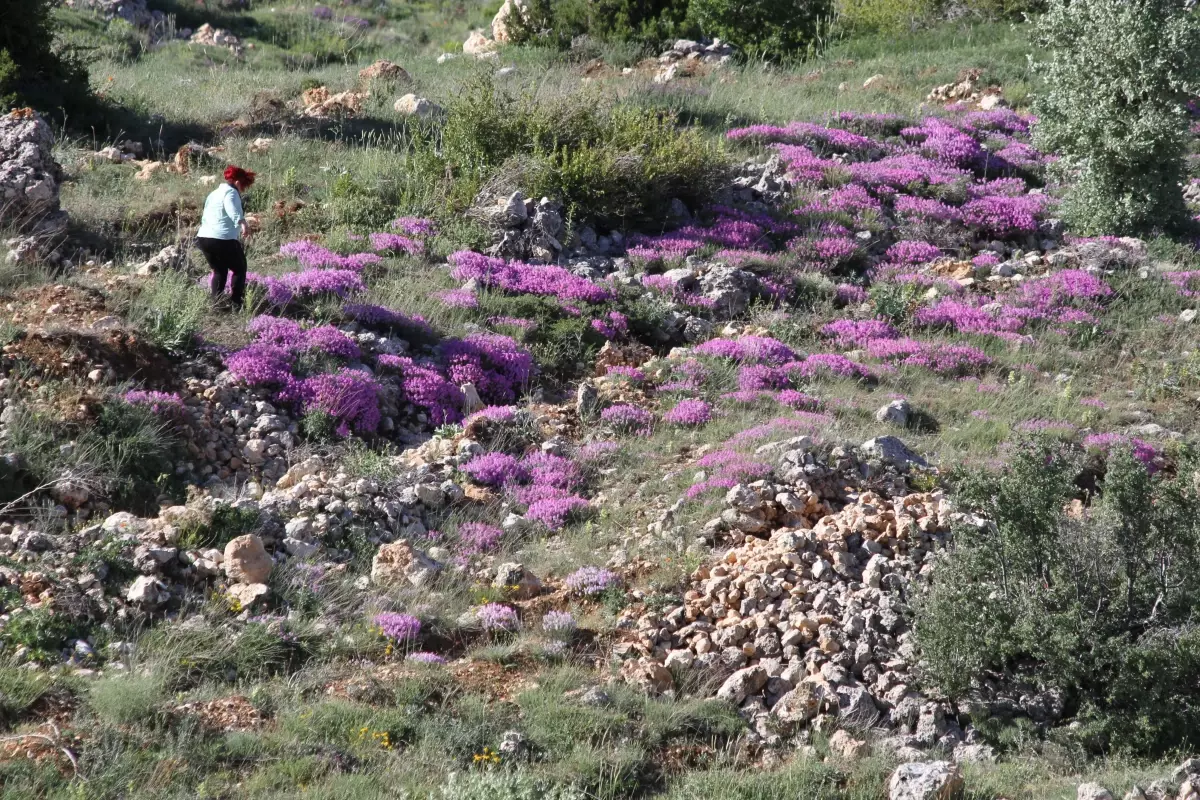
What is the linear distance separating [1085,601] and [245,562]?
520 cm

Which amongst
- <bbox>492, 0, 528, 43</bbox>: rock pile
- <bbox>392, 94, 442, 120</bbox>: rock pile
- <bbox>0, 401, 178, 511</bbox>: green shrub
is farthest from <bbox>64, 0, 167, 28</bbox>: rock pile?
<bbox>0, 401, 178, 511</bbox>: green shrub

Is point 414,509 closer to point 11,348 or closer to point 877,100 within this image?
Answer: point 11,348

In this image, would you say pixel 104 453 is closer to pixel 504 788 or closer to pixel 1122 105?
pixel 504 788

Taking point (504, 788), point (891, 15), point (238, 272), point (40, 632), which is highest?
point (891, 15)

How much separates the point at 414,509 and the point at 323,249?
514cm

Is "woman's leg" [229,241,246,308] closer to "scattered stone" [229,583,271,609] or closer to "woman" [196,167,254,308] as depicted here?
"woman" [196,167,254,308]

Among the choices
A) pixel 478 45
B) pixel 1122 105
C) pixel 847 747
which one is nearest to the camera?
pixel 847 747

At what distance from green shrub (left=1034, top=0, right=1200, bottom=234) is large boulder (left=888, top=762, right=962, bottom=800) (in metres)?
11.2

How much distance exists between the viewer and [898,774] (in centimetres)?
546

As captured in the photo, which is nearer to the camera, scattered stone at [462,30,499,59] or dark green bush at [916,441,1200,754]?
dark green bush at [916,441,1200,754]

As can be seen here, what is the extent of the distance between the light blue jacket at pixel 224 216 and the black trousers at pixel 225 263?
0.21ft

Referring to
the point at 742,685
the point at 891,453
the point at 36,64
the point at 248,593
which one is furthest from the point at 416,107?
the point at 742,685

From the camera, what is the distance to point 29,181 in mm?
12086

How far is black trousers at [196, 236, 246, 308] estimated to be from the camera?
1052 centimetres
